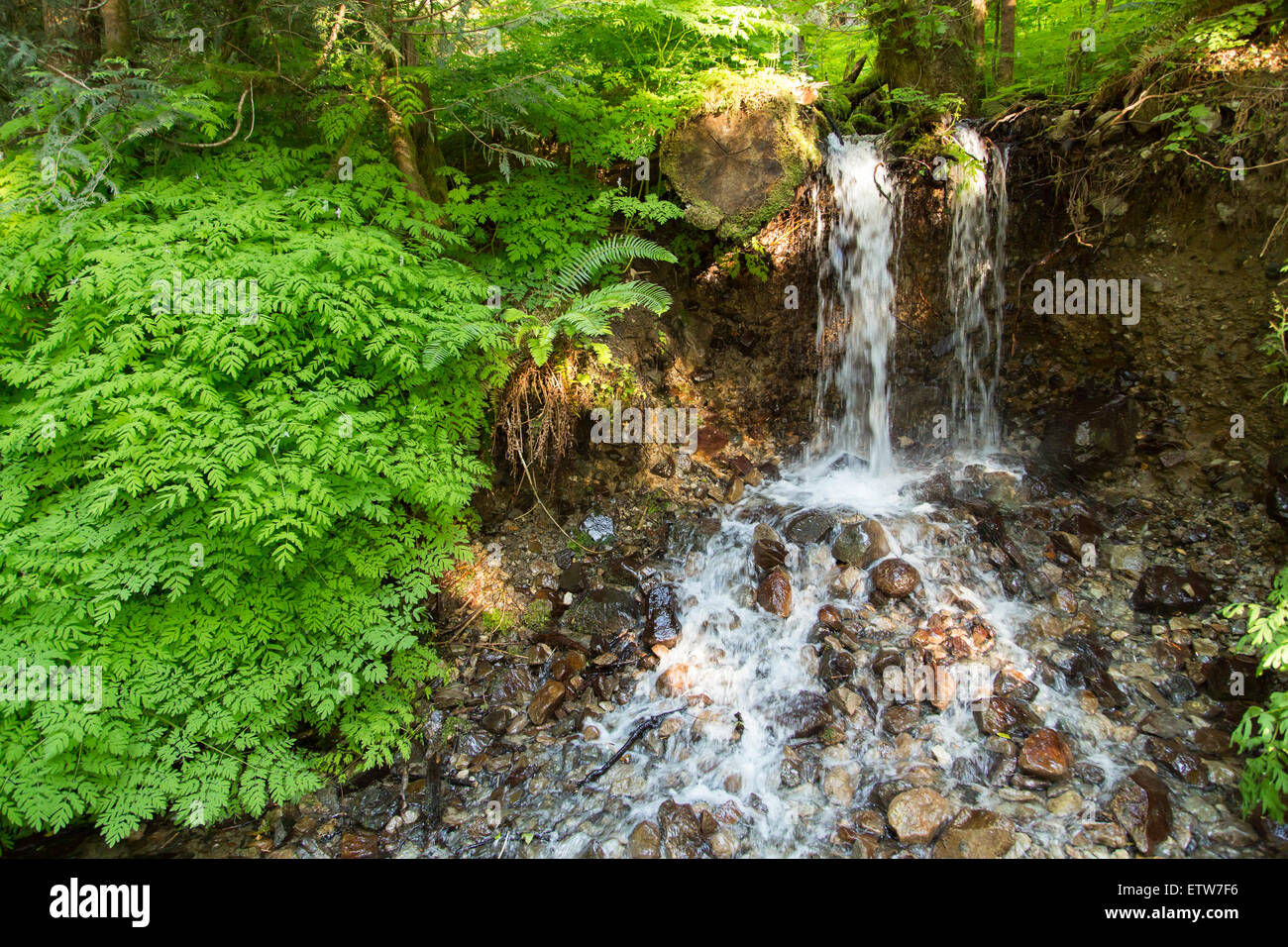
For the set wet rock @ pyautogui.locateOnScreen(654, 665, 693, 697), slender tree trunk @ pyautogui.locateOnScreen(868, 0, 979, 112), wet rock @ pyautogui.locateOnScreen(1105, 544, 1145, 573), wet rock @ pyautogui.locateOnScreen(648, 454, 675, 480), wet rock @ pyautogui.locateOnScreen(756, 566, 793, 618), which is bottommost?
wet rock @ pyautogui.locateOnScreen(654, 665, 693, 697)

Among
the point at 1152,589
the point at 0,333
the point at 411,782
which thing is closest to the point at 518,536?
the point at 411,782

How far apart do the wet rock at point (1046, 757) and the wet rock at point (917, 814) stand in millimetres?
703

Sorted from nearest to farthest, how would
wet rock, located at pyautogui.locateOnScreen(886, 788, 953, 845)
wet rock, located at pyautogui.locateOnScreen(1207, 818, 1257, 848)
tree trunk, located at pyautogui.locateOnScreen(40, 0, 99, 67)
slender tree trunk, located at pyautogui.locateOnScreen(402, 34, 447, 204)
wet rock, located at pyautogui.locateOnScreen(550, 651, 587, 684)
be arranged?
wet rock, located at pyautogui.locateOnScreen(1207, 818, 1257, 848) < wet rock, located at pyautogui.locateOnScreen(886, 788, 953, 845) < wet rock, located at pyautogui.locateOnScreen(550, 651, 587, 684) < tree trunk, located at pyautogui.locateOnScreen(40, 0, 99, 67) < slender tree trunk, located at pyautogui.locateOnScreen(402, 34, 447, 204)

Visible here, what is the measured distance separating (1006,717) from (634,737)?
283 cm

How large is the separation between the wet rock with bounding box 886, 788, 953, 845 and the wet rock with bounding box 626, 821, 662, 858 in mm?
1554

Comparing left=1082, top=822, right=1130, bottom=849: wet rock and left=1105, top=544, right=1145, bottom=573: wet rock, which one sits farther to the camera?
left=1105, top=544, right=1145, bottom=573: wet rock

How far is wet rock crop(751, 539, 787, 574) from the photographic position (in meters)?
5.64

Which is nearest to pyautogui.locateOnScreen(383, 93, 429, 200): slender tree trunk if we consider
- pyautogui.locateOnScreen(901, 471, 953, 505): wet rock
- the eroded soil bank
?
the eroded soil bank

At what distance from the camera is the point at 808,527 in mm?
5906

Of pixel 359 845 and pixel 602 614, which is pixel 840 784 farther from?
pixel 359 845

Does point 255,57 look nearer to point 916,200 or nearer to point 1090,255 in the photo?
point 916,200

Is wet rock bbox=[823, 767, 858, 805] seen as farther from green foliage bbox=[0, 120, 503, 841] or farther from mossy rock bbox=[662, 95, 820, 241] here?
mossy rock bbox=[662, 95, 820, 241]

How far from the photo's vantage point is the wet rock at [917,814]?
3.82 m

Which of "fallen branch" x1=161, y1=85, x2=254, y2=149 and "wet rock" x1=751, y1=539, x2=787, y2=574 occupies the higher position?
"fallen branch" x1=161, y1=85, x2=254, y2=149
